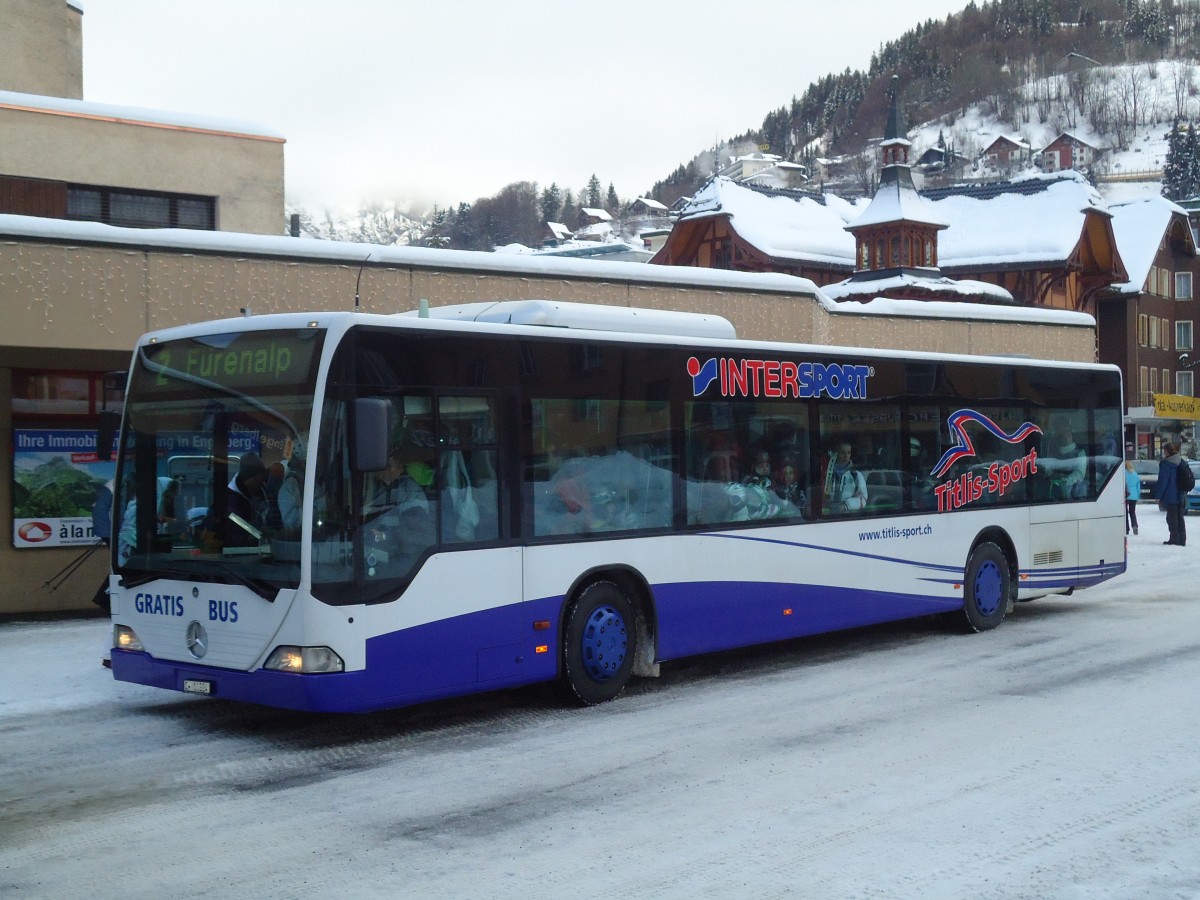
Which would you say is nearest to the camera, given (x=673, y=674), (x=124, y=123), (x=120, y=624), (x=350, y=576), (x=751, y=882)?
(x=751, y=882)

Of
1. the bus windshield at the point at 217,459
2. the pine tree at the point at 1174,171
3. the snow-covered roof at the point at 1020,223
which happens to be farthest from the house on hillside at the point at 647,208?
the bus windshield at the point at 217,459

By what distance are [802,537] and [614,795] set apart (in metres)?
4.85

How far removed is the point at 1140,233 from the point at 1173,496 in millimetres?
52002

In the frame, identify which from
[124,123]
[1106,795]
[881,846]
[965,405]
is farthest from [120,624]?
[124,123]

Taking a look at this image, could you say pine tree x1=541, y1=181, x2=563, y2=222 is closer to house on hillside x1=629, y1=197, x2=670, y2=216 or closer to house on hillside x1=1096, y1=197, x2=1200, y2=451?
house on hillside x1=629, y1=197, x2=670, y2=216

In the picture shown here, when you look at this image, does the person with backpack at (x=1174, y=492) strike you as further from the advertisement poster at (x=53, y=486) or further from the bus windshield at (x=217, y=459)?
the bus windshield at (x=217, y=459)

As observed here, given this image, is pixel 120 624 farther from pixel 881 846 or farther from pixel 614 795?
pixel 881 846

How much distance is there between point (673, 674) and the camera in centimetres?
1162

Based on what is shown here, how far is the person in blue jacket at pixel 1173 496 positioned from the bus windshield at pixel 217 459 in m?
20.7

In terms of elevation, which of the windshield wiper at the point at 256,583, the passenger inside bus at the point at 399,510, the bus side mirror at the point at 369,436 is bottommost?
the windshield wiper at the point at 256,583

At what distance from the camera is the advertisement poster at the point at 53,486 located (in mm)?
16156

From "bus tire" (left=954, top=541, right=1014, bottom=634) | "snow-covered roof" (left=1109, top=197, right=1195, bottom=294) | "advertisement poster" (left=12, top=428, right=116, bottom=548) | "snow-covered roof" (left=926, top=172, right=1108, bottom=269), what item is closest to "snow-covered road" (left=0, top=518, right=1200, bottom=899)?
"bus tire" (left=954, top=541, right=1014, bottom=634)

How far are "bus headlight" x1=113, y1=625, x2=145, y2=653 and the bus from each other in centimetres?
2

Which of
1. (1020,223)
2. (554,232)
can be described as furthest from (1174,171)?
(1020,223)
